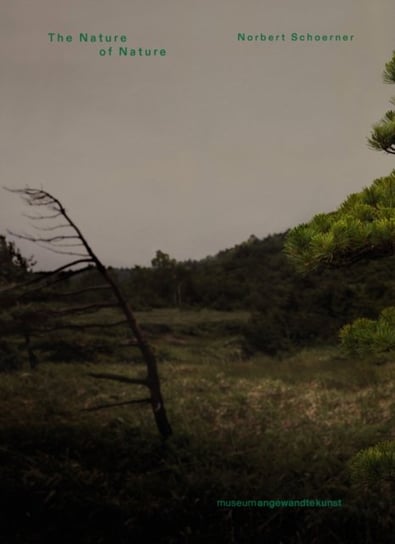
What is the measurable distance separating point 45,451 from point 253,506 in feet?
9.19

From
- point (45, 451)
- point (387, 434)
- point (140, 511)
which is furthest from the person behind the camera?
point (387, 434)

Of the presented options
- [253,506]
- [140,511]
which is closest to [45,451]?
[140,511]

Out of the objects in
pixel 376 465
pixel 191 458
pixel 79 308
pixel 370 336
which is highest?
pixel 79 308

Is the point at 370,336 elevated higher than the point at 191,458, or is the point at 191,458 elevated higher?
the point at 370,336

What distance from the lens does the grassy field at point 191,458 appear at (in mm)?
5812

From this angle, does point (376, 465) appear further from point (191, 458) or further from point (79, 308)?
point (79, 308)

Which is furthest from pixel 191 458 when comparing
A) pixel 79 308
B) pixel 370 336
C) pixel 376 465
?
pixel 370 336

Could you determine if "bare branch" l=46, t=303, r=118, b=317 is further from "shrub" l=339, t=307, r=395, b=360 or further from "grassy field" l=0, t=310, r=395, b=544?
"shrub" l=339, t=307, r=395, b=360

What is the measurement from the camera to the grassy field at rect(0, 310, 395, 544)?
581cm

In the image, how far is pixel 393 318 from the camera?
4.00 m

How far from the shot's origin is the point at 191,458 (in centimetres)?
677

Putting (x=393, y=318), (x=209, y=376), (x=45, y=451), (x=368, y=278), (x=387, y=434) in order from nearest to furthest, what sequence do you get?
(x=393, y=318) → (x=45, y=451) → (x=387, y=434) → (x=209, y=376) → (x=368, y=278)

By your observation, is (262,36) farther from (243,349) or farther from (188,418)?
(243,349)

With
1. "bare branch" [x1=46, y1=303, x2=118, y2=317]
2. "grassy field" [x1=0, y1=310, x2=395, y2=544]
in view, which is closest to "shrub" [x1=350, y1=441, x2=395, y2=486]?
"grassy field" [x1=0, y1=310, x2=395, y2=544]
